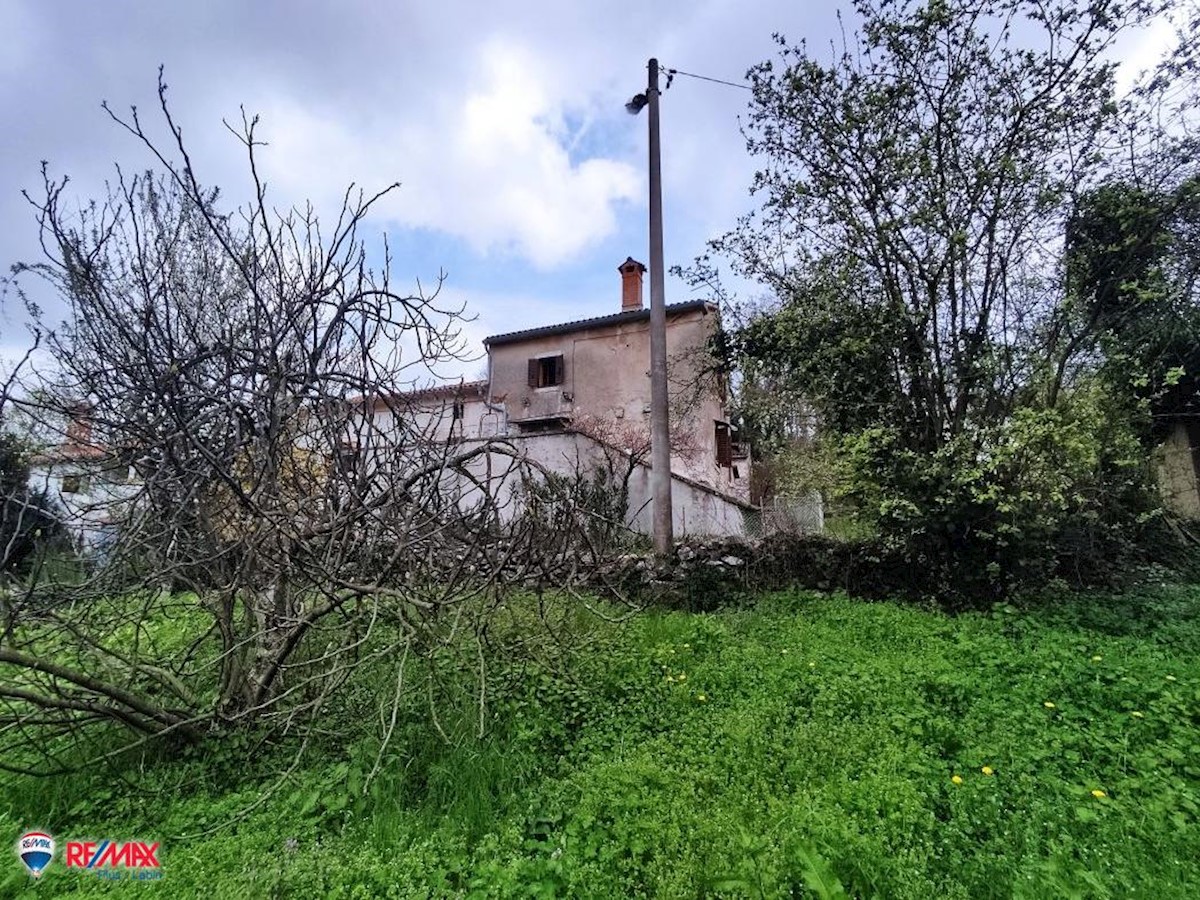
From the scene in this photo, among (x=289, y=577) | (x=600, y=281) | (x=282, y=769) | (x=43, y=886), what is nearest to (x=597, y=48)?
(x=600, y=281)

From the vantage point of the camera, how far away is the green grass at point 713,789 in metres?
2.17

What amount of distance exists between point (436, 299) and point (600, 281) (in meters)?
2.89

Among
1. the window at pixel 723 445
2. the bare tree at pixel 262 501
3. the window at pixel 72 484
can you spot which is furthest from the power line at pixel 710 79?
the window at pixel 723 445

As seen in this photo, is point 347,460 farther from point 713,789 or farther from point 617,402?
point 617,402

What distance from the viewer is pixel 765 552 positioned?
7008mm

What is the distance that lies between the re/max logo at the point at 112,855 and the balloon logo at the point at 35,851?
3.0 inches

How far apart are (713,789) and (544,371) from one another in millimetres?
15301

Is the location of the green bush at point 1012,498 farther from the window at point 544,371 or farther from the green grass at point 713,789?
the window at point 544,371

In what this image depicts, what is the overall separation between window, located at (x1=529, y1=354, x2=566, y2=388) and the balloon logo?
1510 cm

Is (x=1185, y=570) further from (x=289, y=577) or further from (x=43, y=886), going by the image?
(x=43, y=886)

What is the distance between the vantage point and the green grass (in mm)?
2172

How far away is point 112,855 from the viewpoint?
7.95 ft

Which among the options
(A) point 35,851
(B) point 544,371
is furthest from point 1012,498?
(B) point 544,371

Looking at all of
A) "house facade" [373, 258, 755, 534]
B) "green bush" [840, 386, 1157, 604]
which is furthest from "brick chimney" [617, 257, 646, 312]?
"green bush" [840, 386, 1157, 604]
